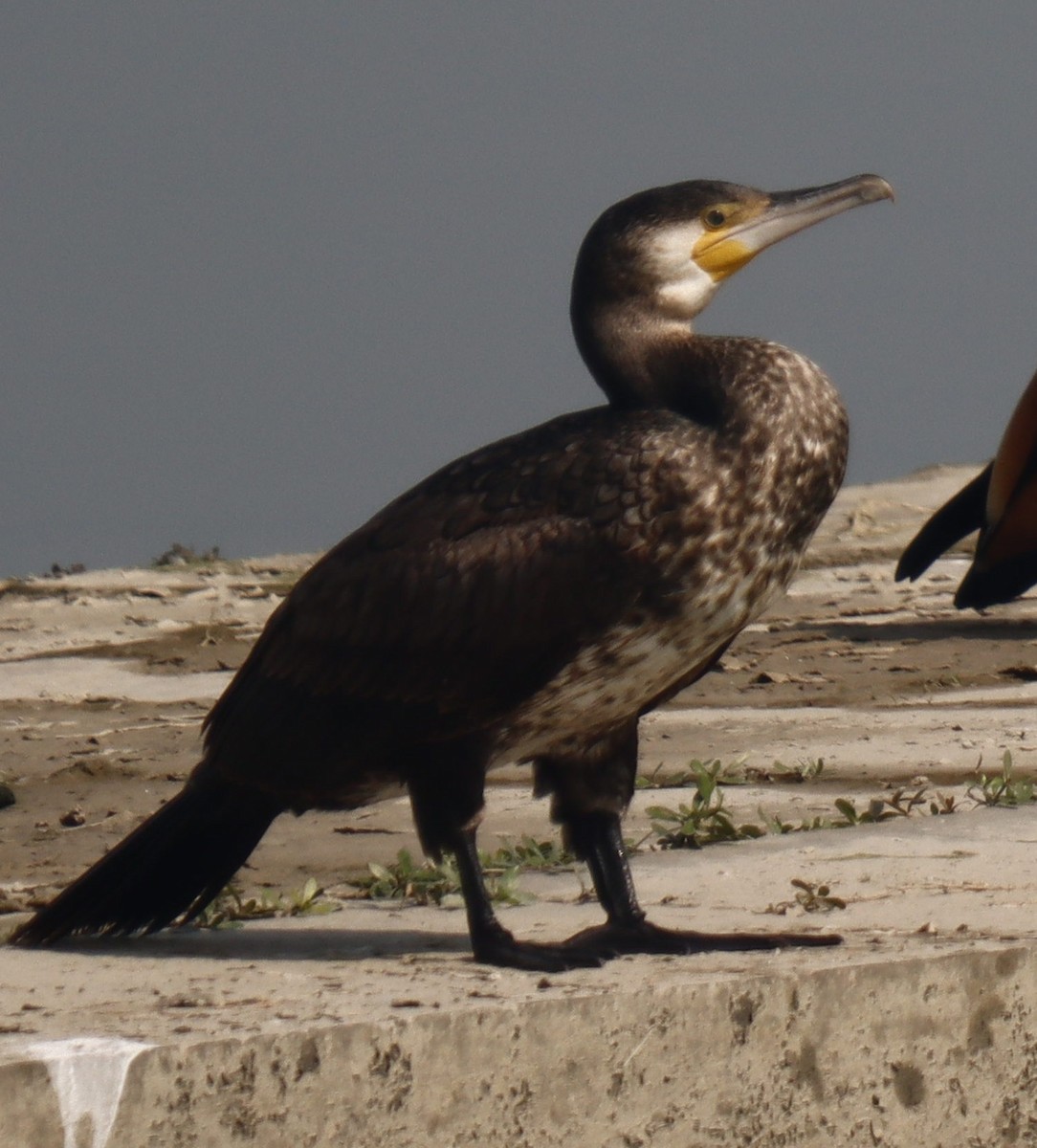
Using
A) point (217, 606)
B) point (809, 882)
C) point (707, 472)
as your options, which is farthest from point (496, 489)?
point (217, 606)

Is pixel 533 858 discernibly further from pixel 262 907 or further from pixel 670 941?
pixel 670 941

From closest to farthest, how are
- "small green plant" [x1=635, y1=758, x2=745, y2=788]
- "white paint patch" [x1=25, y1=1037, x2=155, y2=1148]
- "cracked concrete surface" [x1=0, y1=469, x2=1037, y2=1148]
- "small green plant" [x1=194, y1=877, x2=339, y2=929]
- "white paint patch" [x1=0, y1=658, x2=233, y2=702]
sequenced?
"white paint patch" [x1=25, y1=1037, x2=155, y2=1148] < "cracked concrete surface" [x1=0, y1=469, x2=1037, y2=1148] < "small green plant" [x1=194, y1=877, x2=339, y2=929] < "small green plant" [x1=635, y1=758, x2=745, y2=788] < "white paint patch" [x1=0, y1=658, x2=233, y2=702]

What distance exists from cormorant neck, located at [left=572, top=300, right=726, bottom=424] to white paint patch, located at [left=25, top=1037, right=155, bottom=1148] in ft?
4.63

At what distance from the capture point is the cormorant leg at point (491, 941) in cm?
373

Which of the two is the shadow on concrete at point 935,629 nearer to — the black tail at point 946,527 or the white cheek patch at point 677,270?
the black tail at point 946,527

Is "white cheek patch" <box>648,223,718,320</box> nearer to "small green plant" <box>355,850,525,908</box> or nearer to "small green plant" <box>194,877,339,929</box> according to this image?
"small green plant" <box>355,850,525,908</box>

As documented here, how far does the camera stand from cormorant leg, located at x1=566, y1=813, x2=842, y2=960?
384 cm

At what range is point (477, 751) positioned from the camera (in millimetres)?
3729

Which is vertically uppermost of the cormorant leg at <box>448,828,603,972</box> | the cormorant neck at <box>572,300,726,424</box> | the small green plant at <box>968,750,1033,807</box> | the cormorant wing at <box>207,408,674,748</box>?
the cormorant neck at <box>572,300,726,424</box>

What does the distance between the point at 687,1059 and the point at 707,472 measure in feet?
2.97

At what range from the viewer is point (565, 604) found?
11.7ft

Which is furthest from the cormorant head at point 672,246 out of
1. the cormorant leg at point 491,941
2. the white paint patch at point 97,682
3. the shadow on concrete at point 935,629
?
the shadow on concrete at point 935,629

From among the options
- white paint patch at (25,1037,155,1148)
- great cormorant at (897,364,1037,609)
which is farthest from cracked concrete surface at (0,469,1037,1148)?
great cormorant at (897,364,1037,609)

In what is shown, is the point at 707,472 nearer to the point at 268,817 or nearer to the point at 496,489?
the point at 496,489
